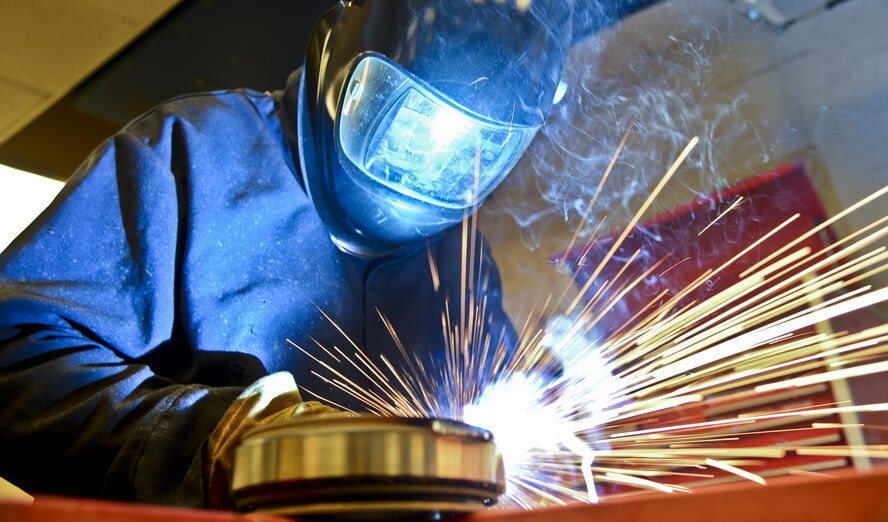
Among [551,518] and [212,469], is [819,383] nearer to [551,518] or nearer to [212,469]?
[212,469]

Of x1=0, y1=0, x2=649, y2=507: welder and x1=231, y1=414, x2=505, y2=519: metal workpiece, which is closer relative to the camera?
x1=231, y1=414, x2=505, y2=519: metal workpiece

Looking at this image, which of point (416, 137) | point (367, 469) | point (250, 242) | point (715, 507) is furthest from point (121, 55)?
point (715, 507)

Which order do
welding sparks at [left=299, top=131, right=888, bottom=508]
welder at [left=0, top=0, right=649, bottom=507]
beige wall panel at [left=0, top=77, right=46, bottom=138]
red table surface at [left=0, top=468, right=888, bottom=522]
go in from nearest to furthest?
red table surface at [left=0, top=468, right=888, bottom=522]
welder at [left=0, top=0, right=649, bottom=507]
welding sparks at [left=299, top=131, right=888, bottom=508]
beige wall panel at [left=0, top=77, right=46, bottom=138]

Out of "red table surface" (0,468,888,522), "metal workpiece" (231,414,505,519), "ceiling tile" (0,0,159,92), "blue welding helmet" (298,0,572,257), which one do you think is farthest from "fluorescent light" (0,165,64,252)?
"red table surface" (0,468,888,522)

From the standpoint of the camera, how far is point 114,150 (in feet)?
4.13

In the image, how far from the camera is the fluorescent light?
10.1 feet

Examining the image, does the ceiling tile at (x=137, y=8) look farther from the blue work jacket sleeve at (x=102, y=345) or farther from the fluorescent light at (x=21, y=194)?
the blue work jacket sleeve at (x=102, y=345)

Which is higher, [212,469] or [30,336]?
[30,336]

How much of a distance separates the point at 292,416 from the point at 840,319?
4.40 feet

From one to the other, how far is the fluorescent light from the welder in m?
1.97

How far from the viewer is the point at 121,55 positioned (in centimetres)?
257

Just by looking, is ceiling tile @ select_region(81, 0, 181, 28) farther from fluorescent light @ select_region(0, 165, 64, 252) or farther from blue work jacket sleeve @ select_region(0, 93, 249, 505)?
A: blue work jacket sleeve @ select_region(0, 93, 249, 505)

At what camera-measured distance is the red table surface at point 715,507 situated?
360 millimetres

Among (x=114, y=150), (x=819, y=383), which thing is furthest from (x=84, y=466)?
(x=819, y=383)
